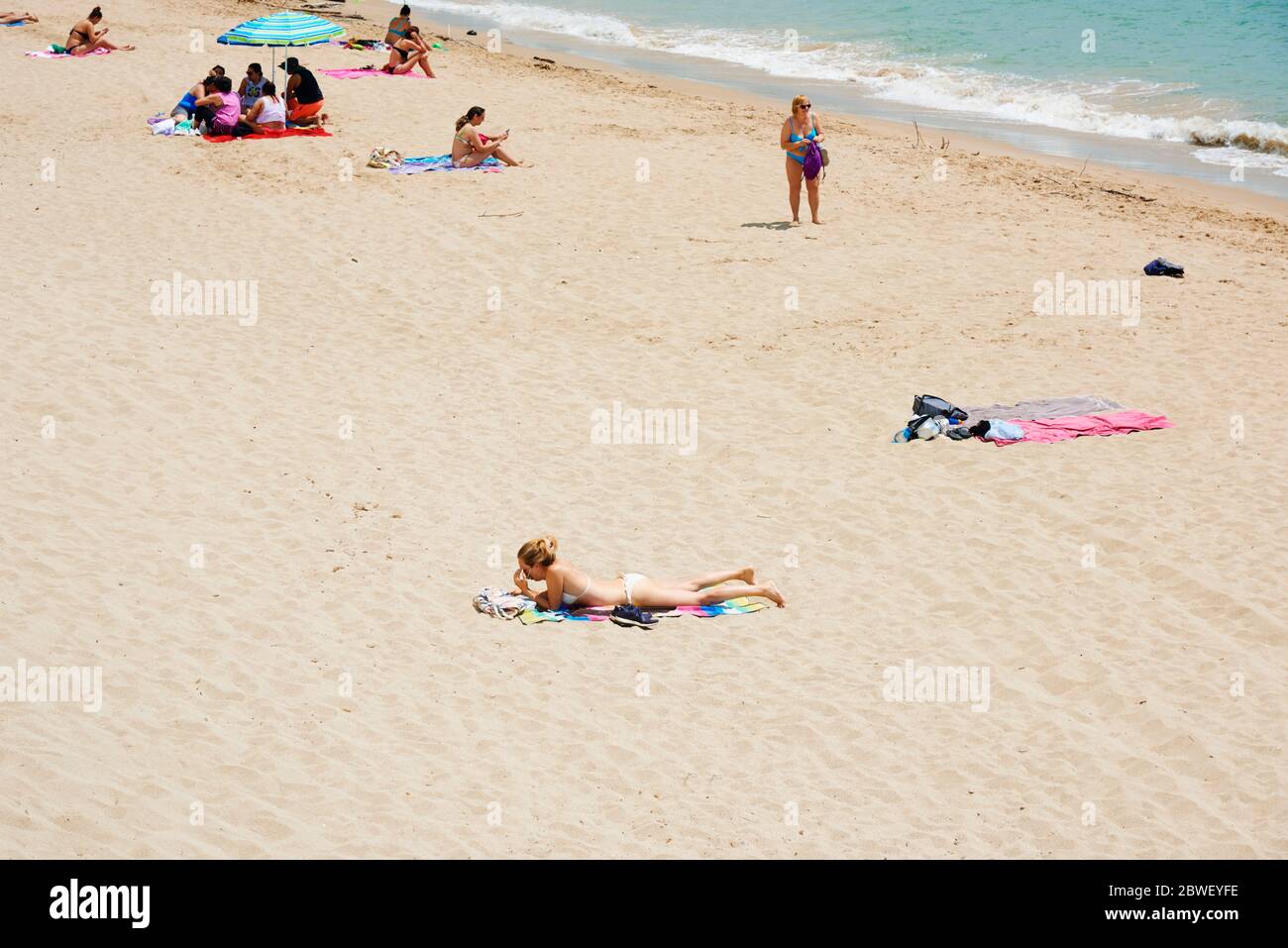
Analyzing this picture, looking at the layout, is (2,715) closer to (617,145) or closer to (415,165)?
(415,165)

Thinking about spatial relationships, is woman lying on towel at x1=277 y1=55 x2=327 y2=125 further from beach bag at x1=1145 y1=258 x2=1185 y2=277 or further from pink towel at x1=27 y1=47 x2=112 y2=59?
beach bag at x1=1145 y1=258 x2=1185 y2=277

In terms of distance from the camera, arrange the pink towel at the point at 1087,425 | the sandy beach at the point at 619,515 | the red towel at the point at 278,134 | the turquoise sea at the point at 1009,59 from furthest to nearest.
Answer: the turquoise sea at the point at 1009,59, the red towel at the point at 278,134, the pink towel at the point at 1087,425, the sandy beach at the point at 619,515

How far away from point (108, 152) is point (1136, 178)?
13767 millimetres

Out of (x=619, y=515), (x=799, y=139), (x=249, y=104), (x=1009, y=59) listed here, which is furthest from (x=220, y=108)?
(x=1009, y=59)

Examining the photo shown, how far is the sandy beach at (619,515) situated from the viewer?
581cm

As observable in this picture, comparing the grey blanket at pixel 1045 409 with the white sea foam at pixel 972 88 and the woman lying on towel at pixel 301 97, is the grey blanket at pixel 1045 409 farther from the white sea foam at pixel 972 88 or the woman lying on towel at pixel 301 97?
the woman lying on towel at pixel 301 97

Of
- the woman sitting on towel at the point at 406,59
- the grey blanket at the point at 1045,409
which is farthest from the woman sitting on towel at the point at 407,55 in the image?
the grey blanket at the point at 1045,409

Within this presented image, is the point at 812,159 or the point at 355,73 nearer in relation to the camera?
the point at 812,159

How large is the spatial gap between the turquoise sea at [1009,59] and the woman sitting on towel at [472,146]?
326 inches

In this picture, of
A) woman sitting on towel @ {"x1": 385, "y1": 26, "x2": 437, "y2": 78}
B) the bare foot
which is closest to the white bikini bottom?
the bare foot

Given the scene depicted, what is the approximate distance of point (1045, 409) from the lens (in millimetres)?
10141

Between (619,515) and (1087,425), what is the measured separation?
3753 mm

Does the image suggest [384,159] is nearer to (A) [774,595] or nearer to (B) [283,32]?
(B) [283,32]

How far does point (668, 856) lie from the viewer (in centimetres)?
542
